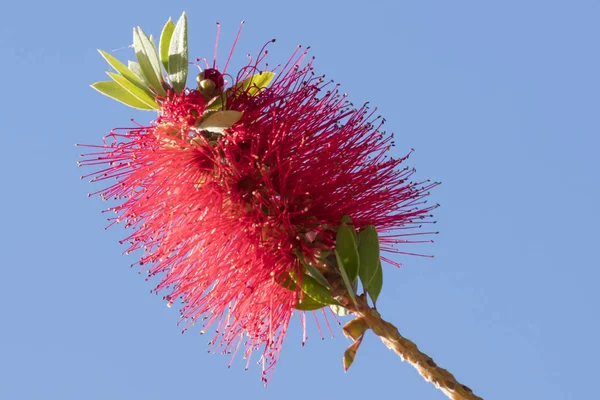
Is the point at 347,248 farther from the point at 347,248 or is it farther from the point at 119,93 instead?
the point at 119,93

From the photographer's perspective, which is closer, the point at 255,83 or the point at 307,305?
the point at 307,305

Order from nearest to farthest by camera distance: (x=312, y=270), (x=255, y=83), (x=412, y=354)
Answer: (x=412, y=354) → (x=312, y=270) → (x=255, y=83)

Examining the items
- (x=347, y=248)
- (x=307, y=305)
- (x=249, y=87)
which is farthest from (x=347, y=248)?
(x=249, y=87)

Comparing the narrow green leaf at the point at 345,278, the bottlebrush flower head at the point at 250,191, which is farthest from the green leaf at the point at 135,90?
the narrow green leaf at the point at 345,278

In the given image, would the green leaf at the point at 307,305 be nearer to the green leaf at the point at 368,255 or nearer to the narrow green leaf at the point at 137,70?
the green leaf at the point at 368,255

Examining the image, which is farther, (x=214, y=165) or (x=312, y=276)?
(x=214, y=165)

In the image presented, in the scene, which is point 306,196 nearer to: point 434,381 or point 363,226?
point 363,226

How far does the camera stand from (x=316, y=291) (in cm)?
214

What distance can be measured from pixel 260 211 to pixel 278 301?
0.36 metres

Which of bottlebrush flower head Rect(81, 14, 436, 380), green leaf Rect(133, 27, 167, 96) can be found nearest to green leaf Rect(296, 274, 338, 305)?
bottlebrush flower head Rect(81, 14, 436, 380)

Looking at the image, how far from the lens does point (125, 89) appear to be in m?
2.36

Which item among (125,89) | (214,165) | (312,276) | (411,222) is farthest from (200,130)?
(411,222)

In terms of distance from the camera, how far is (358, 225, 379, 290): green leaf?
7.04ft

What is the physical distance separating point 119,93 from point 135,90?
58 millimetres
